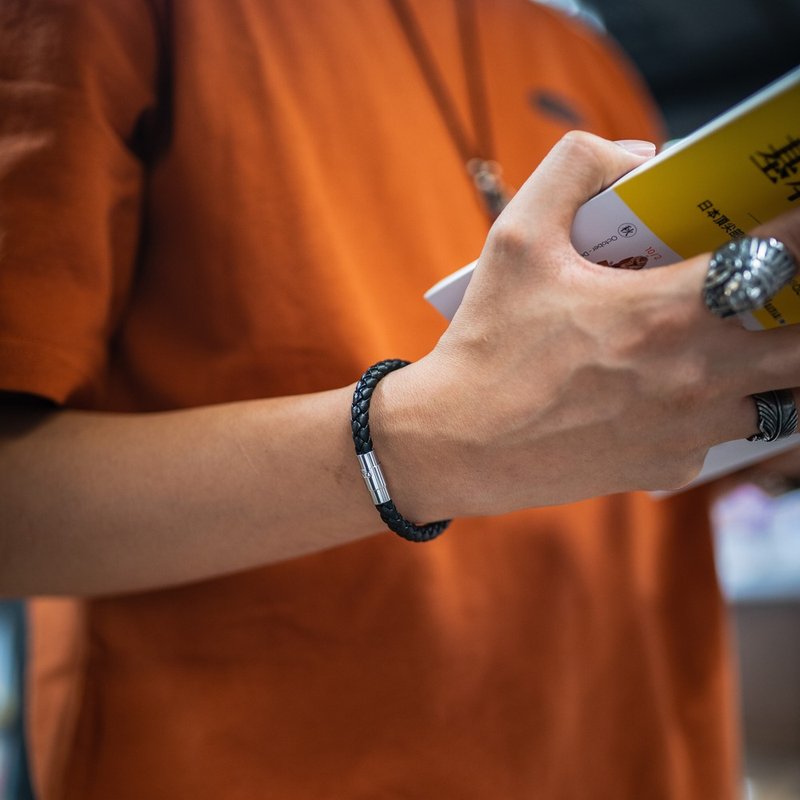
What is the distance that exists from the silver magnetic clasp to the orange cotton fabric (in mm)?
52

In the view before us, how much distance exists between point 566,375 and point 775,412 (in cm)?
12

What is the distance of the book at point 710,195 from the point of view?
34cm

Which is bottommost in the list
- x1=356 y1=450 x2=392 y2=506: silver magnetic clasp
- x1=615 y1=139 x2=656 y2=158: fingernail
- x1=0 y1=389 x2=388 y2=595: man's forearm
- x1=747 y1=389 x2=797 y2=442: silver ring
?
x1=0 y1=389 x2=388 y2=595: man's forearm

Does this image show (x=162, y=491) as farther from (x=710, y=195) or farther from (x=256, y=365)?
(x=710, y=195)

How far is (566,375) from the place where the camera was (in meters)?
0.40

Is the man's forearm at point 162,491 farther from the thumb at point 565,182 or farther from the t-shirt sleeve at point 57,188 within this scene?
the thumb at point 565,182

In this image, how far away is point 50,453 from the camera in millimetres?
498

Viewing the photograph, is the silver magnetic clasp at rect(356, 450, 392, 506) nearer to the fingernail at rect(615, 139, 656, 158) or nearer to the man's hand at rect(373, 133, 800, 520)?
the man's hand at rect(373, 133, 800, 520)

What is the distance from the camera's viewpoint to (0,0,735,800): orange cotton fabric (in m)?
0.51

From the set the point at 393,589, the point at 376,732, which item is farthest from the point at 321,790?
the point at 393,589

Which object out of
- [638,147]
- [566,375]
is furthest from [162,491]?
[638,147]

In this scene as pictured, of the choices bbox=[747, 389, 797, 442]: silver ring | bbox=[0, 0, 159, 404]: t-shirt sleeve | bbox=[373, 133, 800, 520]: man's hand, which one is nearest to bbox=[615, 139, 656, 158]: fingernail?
bbox=[373, 133, 800, 520]: man's hand

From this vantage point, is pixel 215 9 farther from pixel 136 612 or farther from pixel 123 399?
pixel 136 612

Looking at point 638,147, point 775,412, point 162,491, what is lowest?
point 162,491
